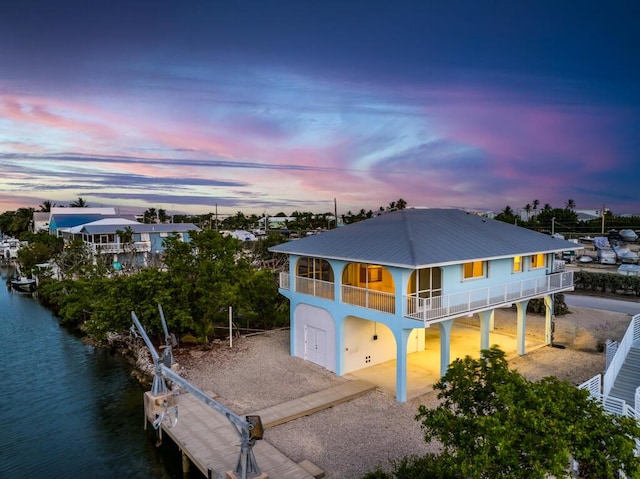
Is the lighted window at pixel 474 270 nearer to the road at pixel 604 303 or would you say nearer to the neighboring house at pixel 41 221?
the road at pixel 604 303

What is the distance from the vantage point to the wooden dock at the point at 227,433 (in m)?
12.4

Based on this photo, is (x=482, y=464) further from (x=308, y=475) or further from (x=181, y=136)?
(x=181, y=136)

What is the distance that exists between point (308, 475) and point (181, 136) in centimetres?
2685

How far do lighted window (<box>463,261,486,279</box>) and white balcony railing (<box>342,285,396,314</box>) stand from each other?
13.9 feet

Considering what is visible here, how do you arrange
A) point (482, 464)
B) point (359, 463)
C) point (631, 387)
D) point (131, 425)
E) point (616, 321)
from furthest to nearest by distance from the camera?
1. point (616, 321)
2. point (131, 425)
3. point (631, 387)
4. point (359, 463)
5. point (482, 464)

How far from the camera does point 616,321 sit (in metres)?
27.9

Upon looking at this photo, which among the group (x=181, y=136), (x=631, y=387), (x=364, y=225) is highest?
(x=181, y=136)

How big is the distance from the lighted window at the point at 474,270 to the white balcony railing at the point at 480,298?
824 mm

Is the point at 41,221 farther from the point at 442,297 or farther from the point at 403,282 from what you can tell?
the point at 442,297

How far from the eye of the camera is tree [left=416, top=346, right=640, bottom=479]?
270 inches

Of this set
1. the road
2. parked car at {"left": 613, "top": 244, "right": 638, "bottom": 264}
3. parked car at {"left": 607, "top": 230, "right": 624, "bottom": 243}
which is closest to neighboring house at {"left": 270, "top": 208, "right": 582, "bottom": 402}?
the road

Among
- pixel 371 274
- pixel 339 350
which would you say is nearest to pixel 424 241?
pixel 371 274

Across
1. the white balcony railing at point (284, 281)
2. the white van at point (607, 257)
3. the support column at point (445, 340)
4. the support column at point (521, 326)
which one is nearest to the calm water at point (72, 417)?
the white balcony railing at point (284, 281)

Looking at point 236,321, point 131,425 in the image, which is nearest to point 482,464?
point 131,425
